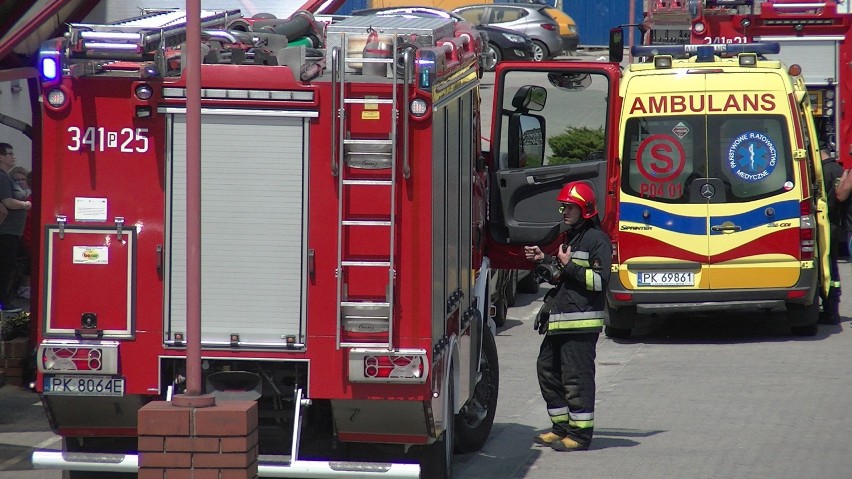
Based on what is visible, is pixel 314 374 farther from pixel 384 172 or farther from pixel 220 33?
pixel 220 33

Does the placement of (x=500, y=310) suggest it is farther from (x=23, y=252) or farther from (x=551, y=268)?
(x=551, y=268)

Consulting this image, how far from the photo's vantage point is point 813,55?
18.5 metres

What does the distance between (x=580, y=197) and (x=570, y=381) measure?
1252 millimetres

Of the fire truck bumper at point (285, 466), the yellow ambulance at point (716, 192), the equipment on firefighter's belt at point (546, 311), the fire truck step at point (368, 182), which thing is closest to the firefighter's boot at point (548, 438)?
the equipment on firefighter's belt at point (546, 311)

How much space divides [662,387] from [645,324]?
3767mm

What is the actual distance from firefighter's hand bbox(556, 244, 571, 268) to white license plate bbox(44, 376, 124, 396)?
327 centimetres

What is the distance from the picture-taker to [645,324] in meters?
15.5

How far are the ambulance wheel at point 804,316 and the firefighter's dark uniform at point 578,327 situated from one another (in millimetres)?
5193

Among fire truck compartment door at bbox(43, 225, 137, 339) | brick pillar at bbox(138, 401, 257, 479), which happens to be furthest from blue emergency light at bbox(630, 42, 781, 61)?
brick pillar at bbox(138, 401, 257, 479)

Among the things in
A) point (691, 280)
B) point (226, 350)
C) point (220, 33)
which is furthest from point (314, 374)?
point (691, 280)

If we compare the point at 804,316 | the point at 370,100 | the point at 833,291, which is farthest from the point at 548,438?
the point at 833,291

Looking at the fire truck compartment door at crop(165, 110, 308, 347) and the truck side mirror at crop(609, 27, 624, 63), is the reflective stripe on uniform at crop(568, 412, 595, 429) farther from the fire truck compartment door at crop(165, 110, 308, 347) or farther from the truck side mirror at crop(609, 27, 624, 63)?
the truck side mirror at crop(609, 27, 624, 63)

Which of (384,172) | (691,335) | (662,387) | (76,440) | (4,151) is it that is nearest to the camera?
(384,172)

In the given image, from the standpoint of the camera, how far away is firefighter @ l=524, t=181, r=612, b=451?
912cm
